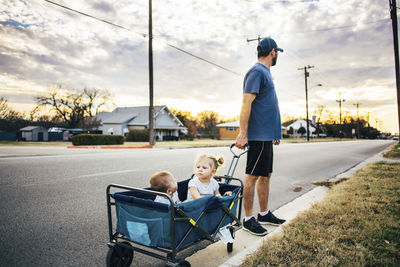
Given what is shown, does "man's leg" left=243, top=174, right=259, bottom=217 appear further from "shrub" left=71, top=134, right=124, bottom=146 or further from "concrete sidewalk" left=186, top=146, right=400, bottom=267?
"shrub" left=71, top=134, right=124, bottom=146

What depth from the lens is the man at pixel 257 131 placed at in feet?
10.8

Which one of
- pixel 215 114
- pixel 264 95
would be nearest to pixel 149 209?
pixel 264 95

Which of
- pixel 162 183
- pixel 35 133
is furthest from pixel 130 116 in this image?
pixel 162 183

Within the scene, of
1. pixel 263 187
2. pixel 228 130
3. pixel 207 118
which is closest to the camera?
→ pixel 263 187

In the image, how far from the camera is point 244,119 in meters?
3.25

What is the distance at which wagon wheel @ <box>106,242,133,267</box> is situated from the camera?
7.61 ft

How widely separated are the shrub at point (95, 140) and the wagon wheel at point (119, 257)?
24.1 metres

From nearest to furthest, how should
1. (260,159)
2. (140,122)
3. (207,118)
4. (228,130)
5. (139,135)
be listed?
1. (260,159)
2. (139,135)
3. (140,122)
4. (228,130)
5. (207,118)

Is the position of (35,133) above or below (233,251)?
above

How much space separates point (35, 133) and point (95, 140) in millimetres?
35127

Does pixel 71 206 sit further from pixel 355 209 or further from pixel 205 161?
pixel 355 209

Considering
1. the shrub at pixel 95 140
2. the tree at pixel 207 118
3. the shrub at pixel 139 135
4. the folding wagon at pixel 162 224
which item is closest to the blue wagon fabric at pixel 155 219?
the folding wagon at pixel 162 224

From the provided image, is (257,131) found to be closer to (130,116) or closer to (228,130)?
(130,116)

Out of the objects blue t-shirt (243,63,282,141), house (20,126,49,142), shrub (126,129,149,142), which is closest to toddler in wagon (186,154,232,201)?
blue t-shirt (243,63,282,141)
